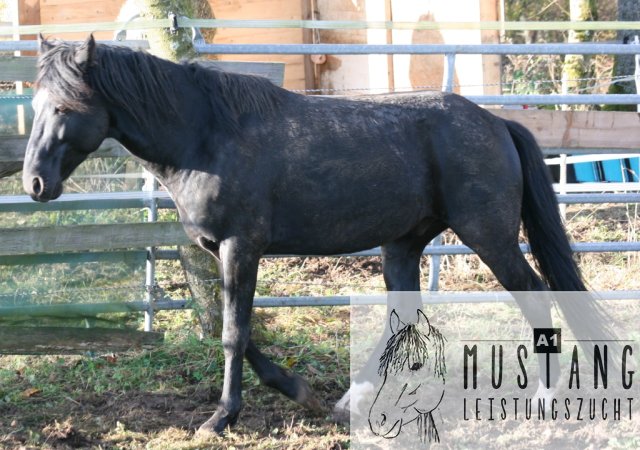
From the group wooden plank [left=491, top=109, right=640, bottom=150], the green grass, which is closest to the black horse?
the green grass

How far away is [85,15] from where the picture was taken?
10578mm

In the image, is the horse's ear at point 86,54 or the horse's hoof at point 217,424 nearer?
the horse's ear at point 86,54

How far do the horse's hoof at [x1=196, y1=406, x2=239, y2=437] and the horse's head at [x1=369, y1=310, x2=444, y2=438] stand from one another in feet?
2.49

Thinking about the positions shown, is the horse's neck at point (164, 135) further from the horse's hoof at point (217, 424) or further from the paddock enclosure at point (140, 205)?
the horse's hoof at point (217, 424)

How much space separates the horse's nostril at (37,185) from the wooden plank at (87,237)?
126 centimetres

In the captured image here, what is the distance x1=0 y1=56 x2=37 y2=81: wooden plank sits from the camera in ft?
16.9

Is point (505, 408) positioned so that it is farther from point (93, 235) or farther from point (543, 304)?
point (93, 235)

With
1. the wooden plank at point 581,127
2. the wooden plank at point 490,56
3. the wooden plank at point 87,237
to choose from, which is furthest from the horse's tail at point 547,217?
the wooden plank at point 490,56

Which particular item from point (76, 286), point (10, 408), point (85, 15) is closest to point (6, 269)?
point (76, 286)

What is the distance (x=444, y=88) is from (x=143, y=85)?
7.99 feet

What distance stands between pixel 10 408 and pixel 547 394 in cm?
308

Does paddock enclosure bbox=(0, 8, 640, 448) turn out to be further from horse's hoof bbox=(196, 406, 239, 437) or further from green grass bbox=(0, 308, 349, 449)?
horse's hoof bbox=(196, 406, 239, 437)

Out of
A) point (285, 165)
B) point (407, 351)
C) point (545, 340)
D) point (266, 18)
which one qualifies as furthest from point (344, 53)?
point (266, 18)

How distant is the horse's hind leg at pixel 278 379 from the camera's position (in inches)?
179
